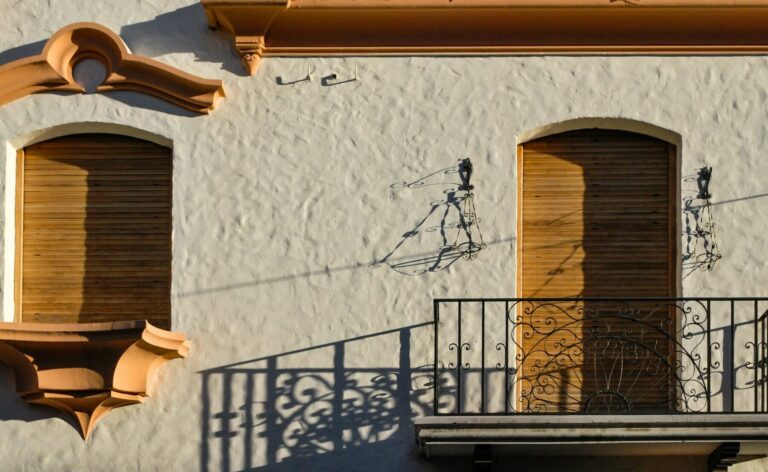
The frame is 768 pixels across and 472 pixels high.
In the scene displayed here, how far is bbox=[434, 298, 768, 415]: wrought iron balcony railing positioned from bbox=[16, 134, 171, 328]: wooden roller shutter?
8.50ft

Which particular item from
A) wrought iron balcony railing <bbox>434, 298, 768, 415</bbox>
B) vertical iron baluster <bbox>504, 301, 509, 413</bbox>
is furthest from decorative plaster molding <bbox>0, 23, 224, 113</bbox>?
vertical iron baluster <bbox>504, 301, 509, 413</bbox>

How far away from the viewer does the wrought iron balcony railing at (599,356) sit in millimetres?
15125

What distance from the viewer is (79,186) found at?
15852 mm

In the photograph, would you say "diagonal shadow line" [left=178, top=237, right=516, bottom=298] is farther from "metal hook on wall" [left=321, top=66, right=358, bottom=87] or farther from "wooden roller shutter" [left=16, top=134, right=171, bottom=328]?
"metal hook on wall" [left=321, top=66, right=358, bottom=87]

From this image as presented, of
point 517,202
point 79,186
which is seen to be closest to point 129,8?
point 79,186

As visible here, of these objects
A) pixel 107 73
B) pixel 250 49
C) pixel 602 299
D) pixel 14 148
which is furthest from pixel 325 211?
pixel 14 148

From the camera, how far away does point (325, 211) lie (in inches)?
613

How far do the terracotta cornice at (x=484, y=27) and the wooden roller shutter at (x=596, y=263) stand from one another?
2.81 ft

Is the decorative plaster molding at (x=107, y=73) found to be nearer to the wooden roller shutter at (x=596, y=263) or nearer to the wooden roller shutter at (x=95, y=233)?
the wooden roller shutter at (x=95, y=233)

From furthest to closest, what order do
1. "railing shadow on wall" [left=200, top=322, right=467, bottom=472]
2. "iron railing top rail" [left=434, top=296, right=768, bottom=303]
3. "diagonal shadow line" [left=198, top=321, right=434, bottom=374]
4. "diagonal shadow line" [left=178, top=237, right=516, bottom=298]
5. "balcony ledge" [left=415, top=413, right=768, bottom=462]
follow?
"diagonal shadow line" [left=178, top=237, right=516, bottom=298] → "diagonal shadow line" [left=198, top=321, right=434, bottom=374] → "railing shadow on wall" [left=200, top=322, right=467, bottom=472] → "iron railing top rail" [left=434, top=296, right=768, bottom=303] → "balcony ledge" [left=415, top=413, right=768, bottom=462]

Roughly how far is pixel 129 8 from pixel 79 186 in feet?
5.33

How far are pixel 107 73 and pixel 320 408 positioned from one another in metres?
3.47

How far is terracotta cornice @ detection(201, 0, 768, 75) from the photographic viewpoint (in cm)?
1559

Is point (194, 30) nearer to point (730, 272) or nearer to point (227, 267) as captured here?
point (227, 267)
